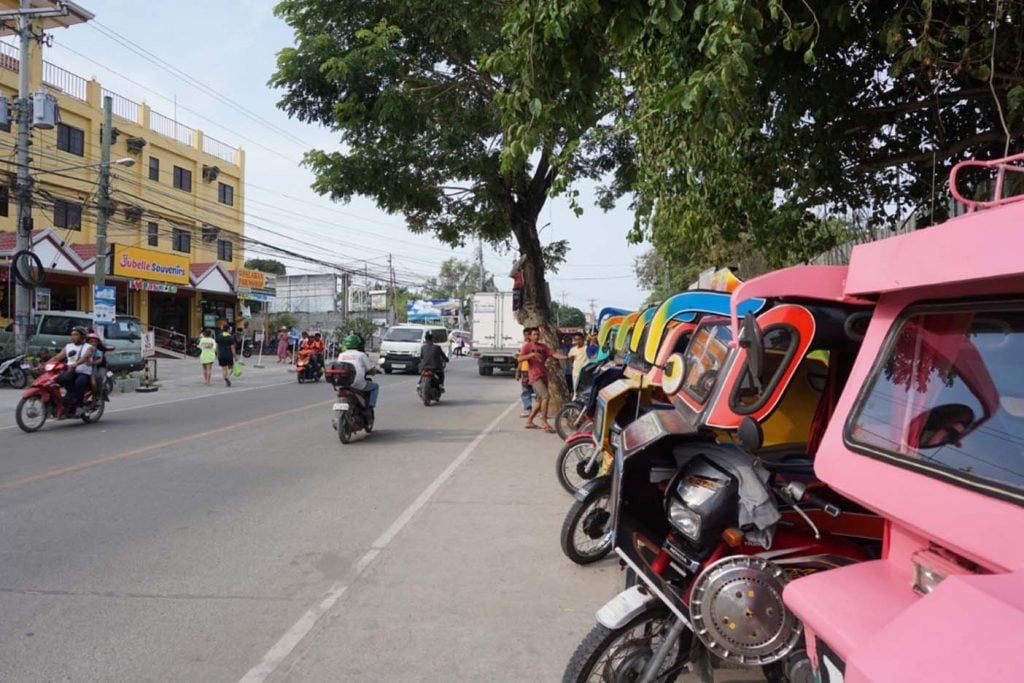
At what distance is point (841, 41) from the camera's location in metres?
6.18

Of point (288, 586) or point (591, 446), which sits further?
point (591, 446)

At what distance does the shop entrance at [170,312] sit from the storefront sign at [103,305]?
1765 cm

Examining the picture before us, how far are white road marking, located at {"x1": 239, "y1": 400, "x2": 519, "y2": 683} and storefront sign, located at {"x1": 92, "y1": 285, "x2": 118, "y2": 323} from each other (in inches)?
560

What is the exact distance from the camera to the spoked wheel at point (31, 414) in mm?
10883

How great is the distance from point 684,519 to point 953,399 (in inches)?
49.0

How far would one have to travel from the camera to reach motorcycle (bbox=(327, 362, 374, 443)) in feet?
34.1

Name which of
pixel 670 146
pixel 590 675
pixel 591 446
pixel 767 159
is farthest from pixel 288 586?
pixel 767 159

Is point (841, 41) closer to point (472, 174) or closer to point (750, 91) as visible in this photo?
point (750, 91)

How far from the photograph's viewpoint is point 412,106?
12008 mm

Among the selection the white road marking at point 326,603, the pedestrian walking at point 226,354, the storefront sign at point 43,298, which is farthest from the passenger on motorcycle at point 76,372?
the storefront sign at point 43,298

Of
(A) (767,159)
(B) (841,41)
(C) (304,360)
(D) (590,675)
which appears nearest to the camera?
(D) (590,675)

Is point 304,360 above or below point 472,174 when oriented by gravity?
below

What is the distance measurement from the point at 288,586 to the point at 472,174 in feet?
34.7

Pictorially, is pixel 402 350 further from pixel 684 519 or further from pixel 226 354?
pixel 684 519
